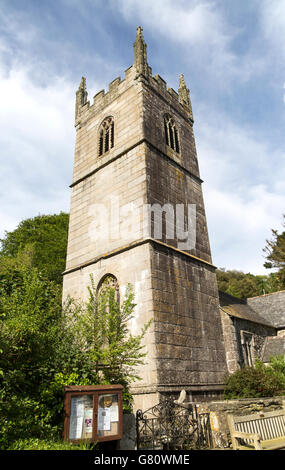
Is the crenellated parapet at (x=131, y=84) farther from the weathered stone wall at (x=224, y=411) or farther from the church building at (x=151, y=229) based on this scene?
the weathered stone wall at (x=224, y=411)

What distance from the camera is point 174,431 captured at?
7113mm

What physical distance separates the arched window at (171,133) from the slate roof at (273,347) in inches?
423

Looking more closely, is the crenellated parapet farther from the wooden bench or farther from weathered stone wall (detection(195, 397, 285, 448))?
the wooden bench

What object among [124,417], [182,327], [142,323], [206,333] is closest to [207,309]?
[206,333]

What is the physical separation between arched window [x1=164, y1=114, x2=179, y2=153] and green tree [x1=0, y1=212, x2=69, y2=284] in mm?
13292

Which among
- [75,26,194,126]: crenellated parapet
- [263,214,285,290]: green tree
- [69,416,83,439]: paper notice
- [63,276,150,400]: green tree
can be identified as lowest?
[69,416,83,439]: paper notice

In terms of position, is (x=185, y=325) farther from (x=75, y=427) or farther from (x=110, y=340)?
(x=75, y=427)

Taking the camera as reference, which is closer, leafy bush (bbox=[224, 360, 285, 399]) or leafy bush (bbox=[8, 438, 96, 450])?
leafy bush (bbox=[8, 438, 96, 450])

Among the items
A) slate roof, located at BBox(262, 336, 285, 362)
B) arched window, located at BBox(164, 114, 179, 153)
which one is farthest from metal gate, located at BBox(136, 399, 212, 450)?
arched window, located at BBox(164, 114, 179, 153)

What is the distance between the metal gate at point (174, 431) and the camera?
22.6 feet

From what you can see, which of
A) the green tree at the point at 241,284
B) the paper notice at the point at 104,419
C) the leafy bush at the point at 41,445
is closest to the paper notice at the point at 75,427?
the leafy bush at the point at 41,445

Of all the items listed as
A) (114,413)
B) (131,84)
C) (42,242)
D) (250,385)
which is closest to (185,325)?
(250,385)

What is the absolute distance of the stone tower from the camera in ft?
31.6

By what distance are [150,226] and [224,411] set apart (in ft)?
19.1
